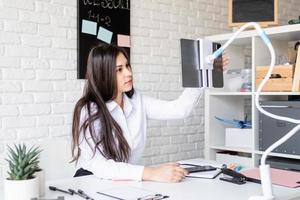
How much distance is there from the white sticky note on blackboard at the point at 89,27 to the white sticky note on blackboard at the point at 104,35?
0.04 metres

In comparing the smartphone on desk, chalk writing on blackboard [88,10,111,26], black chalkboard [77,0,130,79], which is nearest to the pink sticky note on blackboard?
black chalkboard [77,0,130,79]

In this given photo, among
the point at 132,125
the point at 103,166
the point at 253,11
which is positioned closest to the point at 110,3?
the point at 253,11

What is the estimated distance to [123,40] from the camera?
9.91 feet

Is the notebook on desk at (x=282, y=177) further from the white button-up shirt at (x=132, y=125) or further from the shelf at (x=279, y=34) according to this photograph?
the shelf at (x=279, y=34)

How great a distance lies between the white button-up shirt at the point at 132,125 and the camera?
5.60 feet

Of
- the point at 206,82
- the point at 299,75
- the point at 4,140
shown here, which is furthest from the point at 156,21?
the point at 206,82

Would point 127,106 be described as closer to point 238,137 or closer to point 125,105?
point 125,105

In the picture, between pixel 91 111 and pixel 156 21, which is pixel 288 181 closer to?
pixel 91 111

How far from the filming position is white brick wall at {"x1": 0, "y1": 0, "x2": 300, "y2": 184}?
2523 millimetres

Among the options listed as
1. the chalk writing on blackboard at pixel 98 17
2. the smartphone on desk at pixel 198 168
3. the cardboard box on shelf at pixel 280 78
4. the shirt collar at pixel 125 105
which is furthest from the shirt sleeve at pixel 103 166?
the cardboard box on shelf at pixel 280 78

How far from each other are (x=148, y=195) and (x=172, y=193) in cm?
10

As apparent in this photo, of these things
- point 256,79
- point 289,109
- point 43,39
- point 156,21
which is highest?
point 156,21

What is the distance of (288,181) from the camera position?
1645 millimetres

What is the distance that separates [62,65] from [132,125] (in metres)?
0.87
